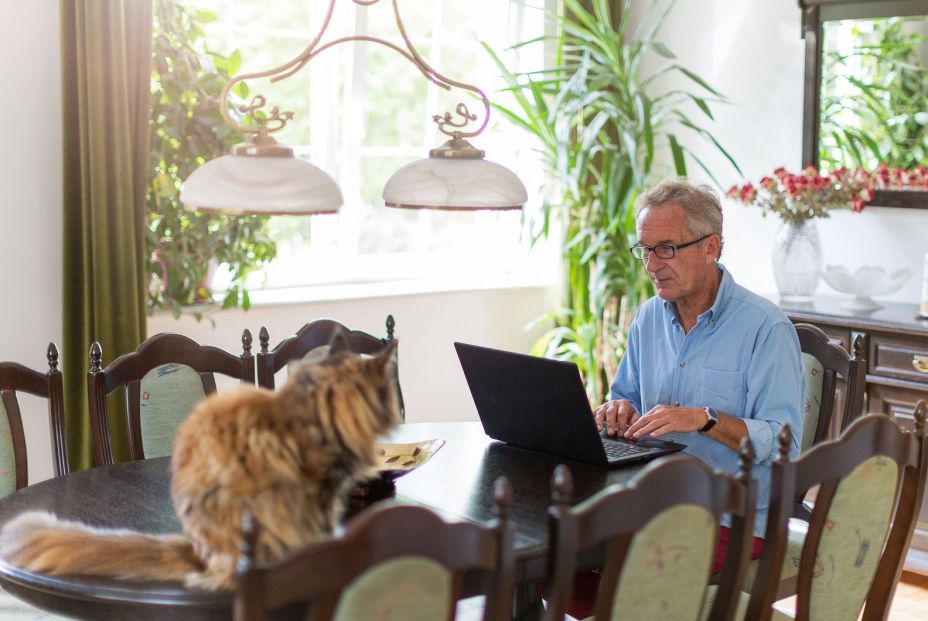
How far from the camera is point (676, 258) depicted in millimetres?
2549

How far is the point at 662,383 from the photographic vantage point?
265 cm

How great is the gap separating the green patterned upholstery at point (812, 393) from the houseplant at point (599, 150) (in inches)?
53.6

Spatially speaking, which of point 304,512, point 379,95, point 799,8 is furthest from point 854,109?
point 304,512

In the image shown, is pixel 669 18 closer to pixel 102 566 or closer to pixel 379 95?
pixel 379 95

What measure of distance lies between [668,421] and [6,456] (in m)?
1.43

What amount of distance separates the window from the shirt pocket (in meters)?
1.81

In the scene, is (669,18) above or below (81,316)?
above

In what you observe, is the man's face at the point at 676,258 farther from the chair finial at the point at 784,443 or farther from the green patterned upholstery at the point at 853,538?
the chair finial at the point at 784,443

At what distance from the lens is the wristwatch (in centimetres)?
236

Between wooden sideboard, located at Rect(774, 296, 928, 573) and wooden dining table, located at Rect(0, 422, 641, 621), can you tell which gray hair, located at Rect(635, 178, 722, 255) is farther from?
wooden sideboard, located at Rect(774, 296, 928, 573)

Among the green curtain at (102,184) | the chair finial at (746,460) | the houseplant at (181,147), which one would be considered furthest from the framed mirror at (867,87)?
the chair finial at (746,460)

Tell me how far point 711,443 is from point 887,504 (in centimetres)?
58

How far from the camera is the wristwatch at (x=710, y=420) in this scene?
2.36m

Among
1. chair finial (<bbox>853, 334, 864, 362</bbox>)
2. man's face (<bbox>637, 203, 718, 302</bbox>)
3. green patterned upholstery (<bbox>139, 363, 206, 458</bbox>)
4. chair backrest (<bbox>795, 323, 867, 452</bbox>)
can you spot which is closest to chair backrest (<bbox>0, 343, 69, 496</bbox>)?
green patterned upholstery (<bbox>139, 363, 206, 458</bbox>)
